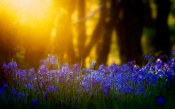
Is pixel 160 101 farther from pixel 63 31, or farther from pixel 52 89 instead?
pixel 63 31

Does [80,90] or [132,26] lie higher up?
[132,26]

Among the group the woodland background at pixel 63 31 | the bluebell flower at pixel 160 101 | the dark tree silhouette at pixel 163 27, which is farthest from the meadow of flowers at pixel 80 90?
the dark tree silhouette at pixel 163 27

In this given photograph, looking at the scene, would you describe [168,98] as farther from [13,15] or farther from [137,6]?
[137,6]

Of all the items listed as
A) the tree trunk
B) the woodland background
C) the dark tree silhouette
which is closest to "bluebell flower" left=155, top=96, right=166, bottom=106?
the woodland background

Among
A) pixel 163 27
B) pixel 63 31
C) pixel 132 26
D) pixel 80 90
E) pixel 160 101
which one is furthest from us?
pixel 163 27

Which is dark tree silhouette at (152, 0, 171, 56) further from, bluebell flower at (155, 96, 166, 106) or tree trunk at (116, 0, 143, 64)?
bluebell flower at (155, 96, 166, 106)

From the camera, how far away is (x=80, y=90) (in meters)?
6.34

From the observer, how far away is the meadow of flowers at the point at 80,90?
19.7 ft

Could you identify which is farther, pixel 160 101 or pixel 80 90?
pixel 80 90

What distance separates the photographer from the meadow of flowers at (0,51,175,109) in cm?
600

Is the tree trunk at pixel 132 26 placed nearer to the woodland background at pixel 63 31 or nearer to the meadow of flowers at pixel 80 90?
the woodland background at pixel 63 31

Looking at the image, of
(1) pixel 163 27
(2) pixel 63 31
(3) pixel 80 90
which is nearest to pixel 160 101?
(3) pixel 80 90

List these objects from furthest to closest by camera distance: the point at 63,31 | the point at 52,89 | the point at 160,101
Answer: the point at 63,31 → the point at 52,89 → the point at 160,101

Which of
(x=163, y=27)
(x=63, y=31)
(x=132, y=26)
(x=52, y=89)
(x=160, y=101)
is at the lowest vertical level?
(x=160, y=101)
